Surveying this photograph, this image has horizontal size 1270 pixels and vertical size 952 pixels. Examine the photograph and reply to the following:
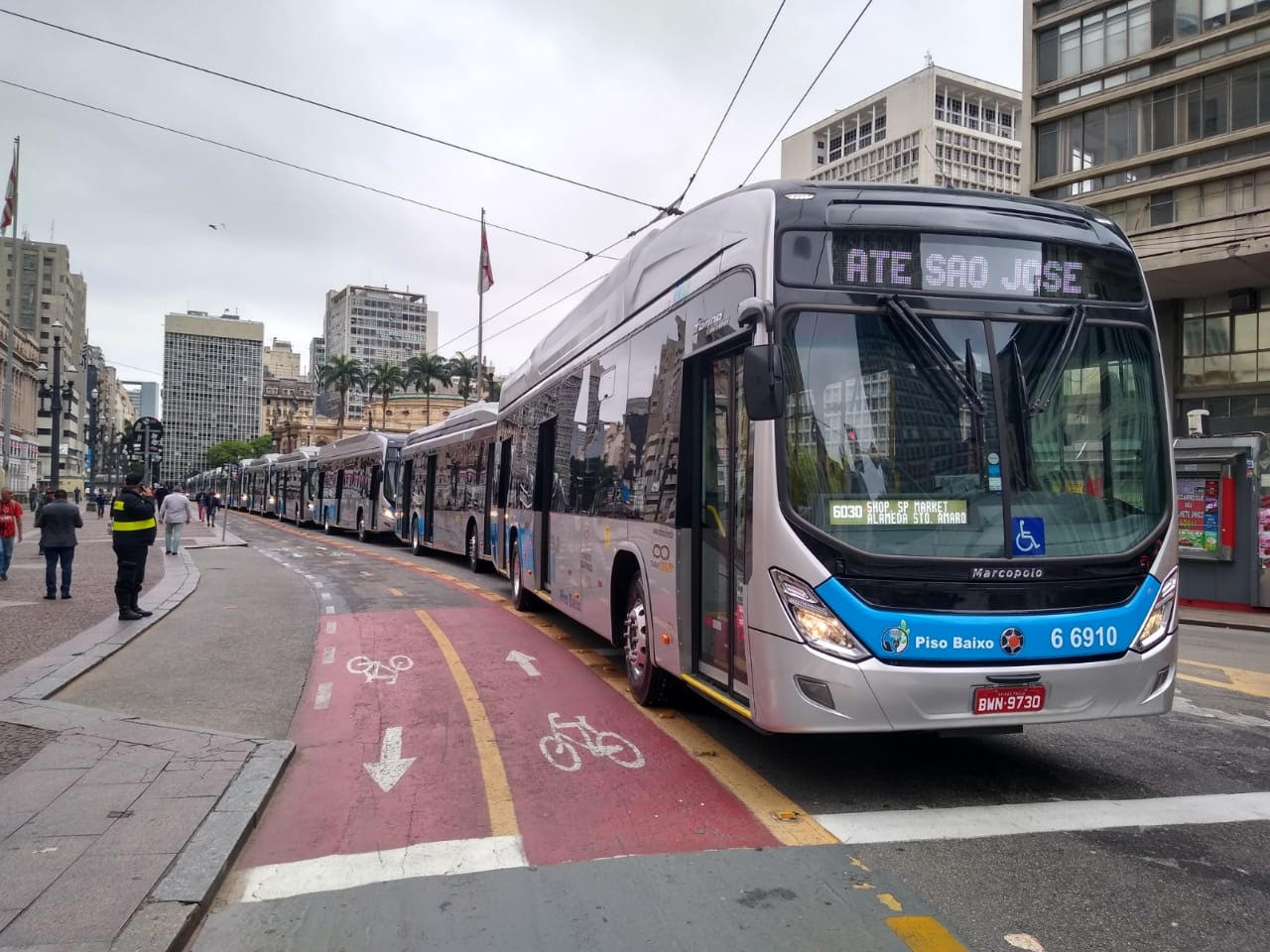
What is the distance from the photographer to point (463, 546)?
65.6 ft

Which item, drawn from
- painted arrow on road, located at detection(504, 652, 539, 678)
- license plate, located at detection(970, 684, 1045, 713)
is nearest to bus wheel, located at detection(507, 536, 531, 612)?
painted arrow on road, located at detection(504, 652, 539, 678)

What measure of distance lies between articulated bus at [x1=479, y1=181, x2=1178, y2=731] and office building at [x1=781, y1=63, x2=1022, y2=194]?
12402cm

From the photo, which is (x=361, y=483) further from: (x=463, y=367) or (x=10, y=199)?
(x=463, y=367)

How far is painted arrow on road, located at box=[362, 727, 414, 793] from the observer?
570 centimetres

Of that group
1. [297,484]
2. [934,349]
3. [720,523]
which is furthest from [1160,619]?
[297,484]

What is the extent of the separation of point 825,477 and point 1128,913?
2.35 m

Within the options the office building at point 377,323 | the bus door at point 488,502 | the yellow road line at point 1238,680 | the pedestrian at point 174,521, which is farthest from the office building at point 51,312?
the yellow road line at point 1238,680

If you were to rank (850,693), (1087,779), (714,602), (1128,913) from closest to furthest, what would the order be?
(1128,913) → (850,693) → (1087,779) → (714,602)

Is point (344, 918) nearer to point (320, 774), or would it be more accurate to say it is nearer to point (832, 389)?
point (320, 774)

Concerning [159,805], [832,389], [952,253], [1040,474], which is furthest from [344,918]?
[952,253]

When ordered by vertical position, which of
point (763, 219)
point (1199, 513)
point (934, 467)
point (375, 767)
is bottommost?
point (375, 767)

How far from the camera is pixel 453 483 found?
20594mm

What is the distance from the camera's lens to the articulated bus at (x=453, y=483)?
1822 centimetres

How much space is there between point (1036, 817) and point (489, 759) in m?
3.28
